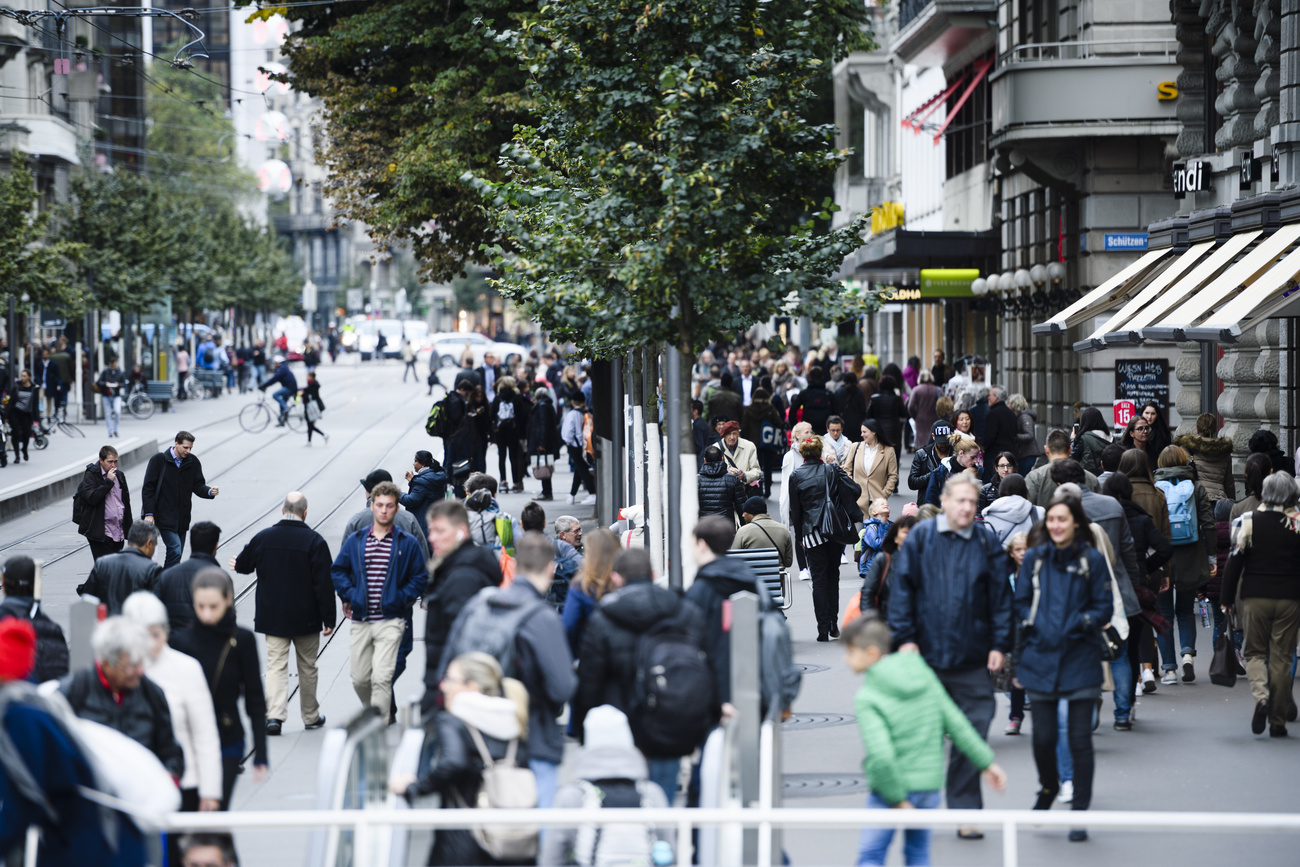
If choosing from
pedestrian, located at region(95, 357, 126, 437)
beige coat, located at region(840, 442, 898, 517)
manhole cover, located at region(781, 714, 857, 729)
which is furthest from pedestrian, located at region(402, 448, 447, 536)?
pedestrian, located at region(95, 357, 126, 437)

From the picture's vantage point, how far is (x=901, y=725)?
716cm

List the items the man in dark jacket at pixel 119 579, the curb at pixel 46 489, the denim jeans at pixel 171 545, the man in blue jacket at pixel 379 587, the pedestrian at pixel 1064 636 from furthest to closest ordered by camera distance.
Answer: the curb at pixel 46 489 < the denim jeans at pixel 171 545 < the man in blue jacket at pixel 379 587 < the man in dark jacket at pixel 119 579 < the pedestrian at pixel 1064 636

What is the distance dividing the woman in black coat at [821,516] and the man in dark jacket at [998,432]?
4660 mm

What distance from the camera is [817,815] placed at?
19.3ft

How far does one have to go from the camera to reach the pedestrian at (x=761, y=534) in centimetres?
1286

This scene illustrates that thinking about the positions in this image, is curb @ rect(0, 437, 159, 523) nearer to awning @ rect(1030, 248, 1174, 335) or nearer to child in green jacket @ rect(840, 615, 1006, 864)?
awning @ rect(1030, 248, 1174, 335)

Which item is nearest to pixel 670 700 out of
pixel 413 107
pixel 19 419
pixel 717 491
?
pixel 717 491

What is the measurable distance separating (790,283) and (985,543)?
377 cm

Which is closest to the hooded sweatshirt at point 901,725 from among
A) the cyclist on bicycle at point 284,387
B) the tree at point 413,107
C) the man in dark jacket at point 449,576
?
the man in dark jacket at point 449,576

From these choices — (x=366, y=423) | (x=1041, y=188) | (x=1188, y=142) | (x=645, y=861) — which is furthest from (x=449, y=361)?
(x=645, y=861)

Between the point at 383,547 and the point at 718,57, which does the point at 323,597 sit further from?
the point at 718,57

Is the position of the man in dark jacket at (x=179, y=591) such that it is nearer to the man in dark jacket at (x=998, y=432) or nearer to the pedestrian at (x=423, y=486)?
the pedestrian at (x=423, y=486)

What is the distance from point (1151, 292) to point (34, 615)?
504 inches

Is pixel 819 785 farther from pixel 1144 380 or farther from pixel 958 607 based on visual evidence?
pixel 1144 380
